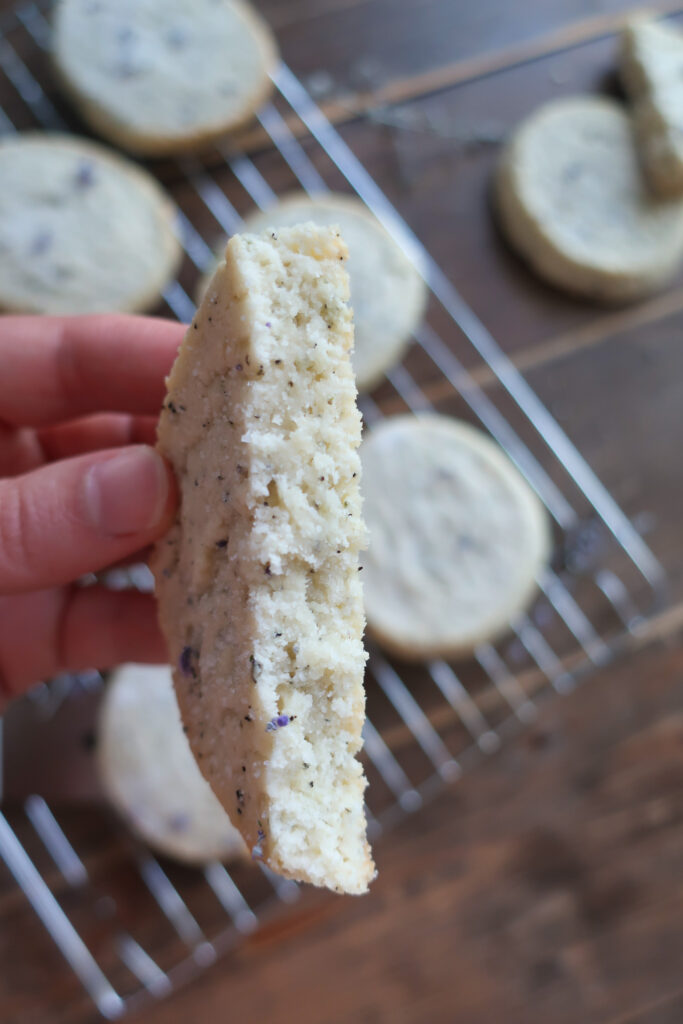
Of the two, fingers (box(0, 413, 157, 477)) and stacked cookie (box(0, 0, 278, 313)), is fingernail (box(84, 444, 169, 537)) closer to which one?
fingers (box(0, 413, 157, 477))

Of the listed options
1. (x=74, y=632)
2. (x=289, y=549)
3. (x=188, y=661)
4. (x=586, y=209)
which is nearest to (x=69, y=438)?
(x=74, y=632)

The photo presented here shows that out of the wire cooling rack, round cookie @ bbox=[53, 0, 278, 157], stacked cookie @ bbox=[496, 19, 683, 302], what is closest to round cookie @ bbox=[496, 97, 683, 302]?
stacked cookie @ bbox=[496, 19, 683, 302]

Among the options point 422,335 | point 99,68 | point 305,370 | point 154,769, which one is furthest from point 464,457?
point 99,68

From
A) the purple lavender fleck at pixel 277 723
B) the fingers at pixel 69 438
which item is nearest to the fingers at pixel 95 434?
the fingers at pixel 69 438

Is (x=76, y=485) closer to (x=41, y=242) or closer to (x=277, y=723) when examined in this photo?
(x=277, y=723)

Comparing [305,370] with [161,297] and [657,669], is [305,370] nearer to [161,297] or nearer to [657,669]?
[161,297]

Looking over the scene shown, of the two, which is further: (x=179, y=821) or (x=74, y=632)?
(x=179, y=821)

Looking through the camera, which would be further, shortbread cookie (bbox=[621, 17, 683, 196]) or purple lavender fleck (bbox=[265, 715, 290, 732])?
shortbread cookie (bbox=[621, 17, 683, 196])
